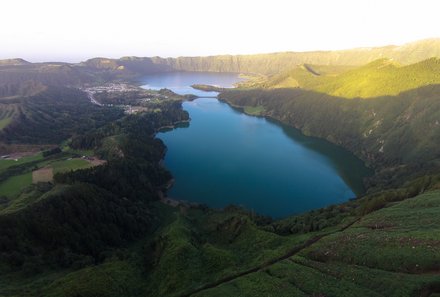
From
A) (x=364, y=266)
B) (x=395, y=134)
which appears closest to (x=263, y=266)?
(x=364, y=266)

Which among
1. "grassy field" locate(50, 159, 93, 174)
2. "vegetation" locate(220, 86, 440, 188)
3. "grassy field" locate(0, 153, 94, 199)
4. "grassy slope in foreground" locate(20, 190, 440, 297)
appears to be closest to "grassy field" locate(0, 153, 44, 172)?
"grassy field" locate(0, 153, 94, 199)

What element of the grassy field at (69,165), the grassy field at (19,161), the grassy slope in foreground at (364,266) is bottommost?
the grassy field at (19,161)

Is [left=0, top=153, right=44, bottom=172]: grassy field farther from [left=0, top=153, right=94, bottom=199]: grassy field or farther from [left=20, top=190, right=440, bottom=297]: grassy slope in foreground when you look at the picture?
[left=20, top=190, right=440, bottom=297]: grassy slope in foreground

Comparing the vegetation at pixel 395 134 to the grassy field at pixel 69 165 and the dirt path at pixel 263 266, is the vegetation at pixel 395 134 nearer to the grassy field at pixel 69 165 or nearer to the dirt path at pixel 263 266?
the dirt path at pixel 263 266

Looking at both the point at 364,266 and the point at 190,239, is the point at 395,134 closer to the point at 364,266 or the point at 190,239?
the point at 190,239

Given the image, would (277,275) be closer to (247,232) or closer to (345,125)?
(247,232)

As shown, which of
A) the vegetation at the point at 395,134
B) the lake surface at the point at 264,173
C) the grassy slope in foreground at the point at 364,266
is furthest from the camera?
the vegetation at the point at 395,134

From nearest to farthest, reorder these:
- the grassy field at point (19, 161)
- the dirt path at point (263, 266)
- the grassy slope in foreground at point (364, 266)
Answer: the grassy slope in foreground at point (364, 266)
the dirt path at point (263, 266)
the grassy field at point (19, 161)

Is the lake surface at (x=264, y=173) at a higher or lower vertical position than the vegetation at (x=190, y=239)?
lower

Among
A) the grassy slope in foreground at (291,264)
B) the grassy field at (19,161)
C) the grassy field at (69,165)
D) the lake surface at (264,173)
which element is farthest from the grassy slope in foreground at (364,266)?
the grassy field at (19,161)
